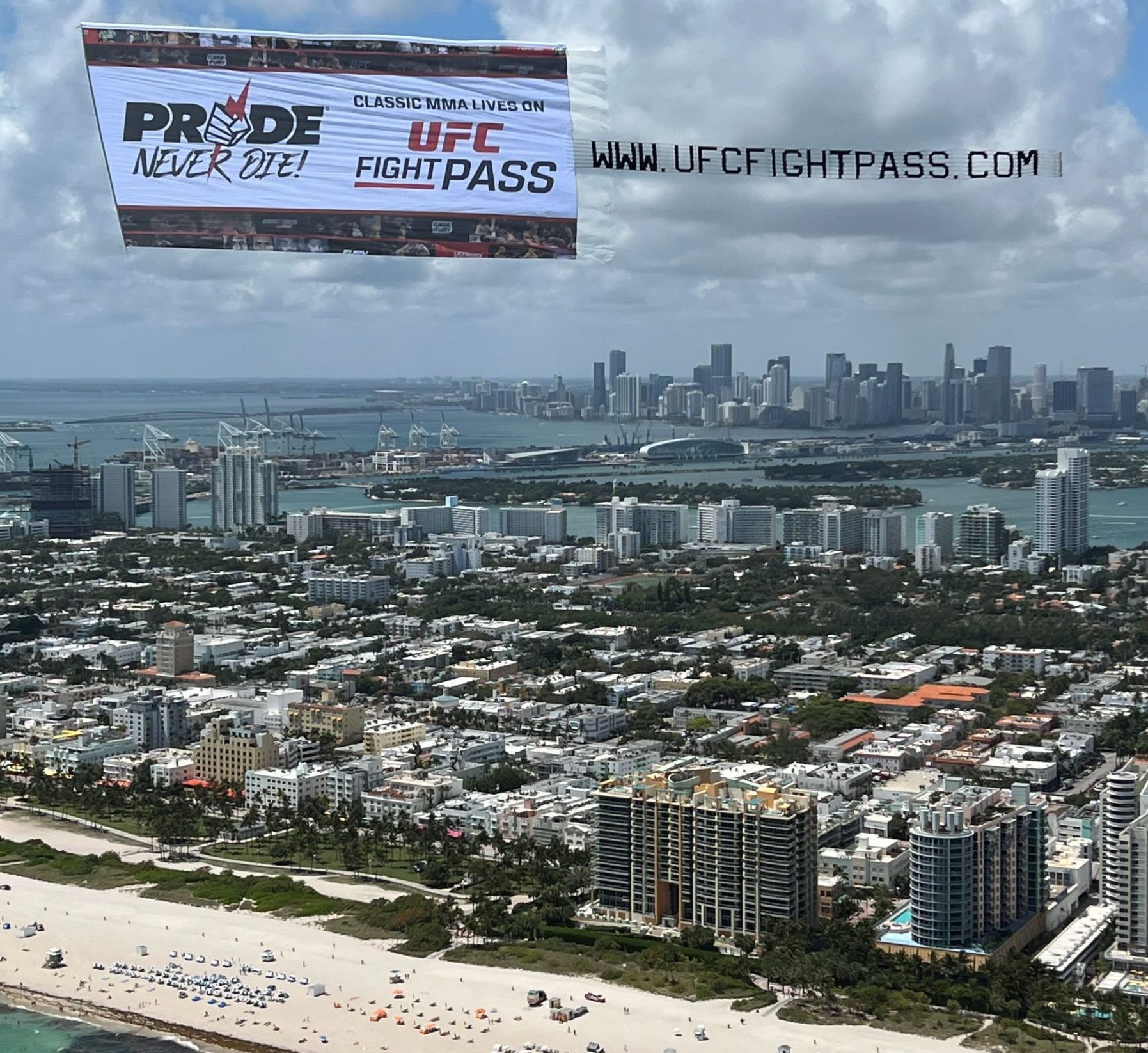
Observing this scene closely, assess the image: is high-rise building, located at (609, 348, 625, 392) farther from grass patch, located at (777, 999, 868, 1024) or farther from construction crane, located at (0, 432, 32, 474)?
grass patch, located at (777, 999, 868, 1024)

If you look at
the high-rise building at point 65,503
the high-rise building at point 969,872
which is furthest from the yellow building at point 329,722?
the high-rise building at point 65,503

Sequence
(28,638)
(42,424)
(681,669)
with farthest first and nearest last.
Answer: (42,424) < (28,638) < (681,669)

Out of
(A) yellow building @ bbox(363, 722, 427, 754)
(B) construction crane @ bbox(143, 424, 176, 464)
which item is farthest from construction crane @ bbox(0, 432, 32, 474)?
(A) yellow building @ bbox(363, 722, 427, 754)

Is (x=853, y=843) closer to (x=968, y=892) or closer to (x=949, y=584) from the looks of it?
(x=968, y=892)

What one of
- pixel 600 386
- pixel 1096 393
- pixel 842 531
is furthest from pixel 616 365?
pixel 842 531

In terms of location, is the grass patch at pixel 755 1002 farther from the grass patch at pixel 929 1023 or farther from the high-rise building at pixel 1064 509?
the high-rise building at pixel 1064 509

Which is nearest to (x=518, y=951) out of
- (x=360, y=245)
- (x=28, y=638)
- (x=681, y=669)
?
(x=360, y=245)
